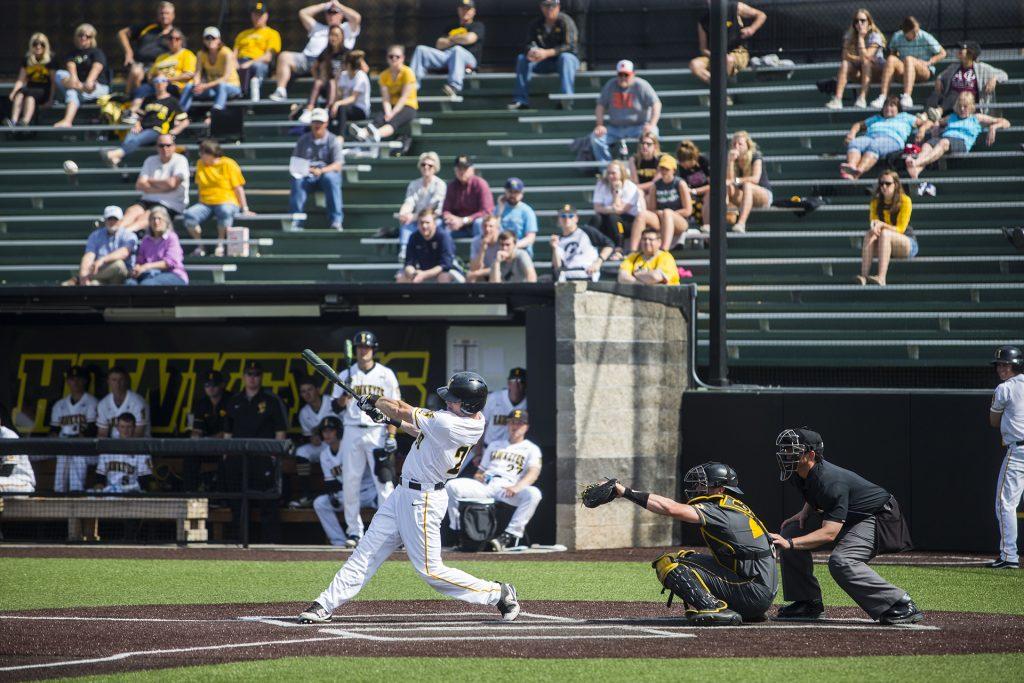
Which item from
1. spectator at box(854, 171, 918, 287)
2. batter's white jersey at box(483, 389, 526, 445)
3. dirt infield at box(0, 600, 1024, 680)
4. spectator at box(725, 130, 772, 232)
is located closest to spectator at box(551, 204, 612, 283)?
batter's white jersey at box(483, 389, 526, 445)

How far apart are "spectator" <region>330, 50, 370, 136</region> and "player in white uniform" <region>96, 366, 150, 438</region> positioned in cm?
489

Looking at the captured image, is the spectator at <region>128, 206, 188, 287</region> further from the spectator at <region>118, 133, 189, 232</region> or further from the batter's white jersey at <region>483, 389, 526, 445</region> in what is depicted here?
the batter's white jersey at <region>483, 389, 526, 445</region>

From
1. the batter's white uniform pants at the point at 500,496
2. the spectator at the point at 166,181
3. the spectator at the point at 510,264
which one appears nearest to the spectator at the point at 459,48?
the spectator at the point at 166,181

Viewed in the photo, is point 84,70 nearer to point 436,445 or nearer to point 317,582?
point 317,582

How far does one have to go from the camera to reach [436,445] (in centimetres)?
873

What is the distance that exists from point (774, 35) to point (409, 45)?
17.9 feet

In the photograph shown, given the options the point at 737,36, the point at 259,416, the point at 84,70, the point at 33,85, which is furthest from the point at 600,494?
the point at 33,85

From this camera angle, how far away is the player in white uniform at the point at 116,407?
16.2 m

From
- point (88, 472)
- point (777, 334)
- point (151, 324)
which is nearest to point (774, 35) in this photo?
point (777, 334)

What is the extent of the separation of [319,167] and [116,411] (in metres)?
4.05

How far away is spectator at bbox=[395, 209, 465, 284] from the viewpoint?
50.5ft

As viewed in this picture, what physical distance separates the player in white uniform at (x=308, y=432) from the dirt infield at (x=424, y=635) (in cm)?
545

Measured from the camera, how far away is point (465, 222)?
16.6 metres

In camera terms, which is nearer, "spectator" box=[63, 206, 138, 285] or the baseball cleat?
the baseball cleat
